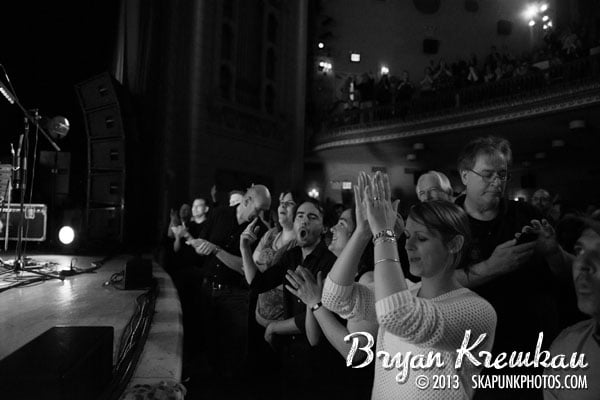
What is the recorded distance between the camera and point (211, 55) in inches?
388

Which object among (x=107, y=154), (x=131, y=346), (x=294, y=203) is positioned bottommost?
(x=131, y=346)

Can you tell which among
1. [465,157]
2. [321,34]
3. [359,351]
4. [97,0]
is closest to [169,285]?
[359,351]

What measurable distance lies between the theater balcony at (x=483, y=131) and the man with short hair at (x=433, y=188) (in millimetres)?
8175

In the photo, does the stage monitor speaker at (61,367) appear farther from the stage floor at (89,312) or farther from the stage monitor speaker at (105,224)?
the stage monitor speaker at (105,224)

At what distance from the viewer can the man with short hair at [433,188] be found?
252 cm

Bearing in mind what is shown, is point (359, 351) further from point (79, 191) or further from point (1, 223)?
point (79, 191)

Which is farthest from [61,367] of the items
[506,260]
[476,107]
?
[476,107]

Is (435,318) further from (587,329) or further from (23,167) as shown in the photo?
(23,167)

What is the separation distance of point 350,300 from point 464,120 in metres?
10.5

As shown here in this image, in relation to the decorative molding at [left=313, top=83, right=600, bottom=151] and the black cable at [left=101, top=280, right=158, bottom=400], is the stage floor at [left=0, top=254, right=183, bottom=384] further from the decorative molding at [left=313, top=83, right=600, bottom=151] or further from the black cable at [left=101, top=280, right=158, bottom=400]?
the decorative molding at [left=313, top=83, right=600, bottom=151]

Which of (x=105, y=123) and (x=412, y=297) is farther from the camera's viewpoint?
(x=105, y=123)

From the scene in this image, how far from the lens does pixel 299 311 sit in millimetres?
2314

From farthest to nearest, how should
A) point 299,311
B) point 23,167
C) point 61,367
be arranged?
point 23,167 → point 299,311 → point 61,367

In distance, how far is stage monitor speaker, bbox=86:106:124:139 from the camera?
22.6 feet
